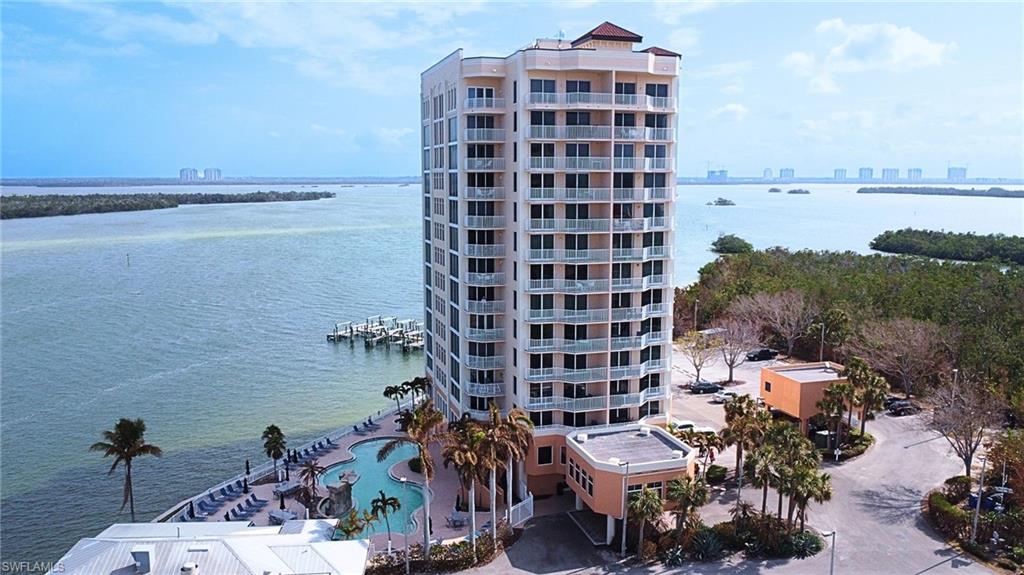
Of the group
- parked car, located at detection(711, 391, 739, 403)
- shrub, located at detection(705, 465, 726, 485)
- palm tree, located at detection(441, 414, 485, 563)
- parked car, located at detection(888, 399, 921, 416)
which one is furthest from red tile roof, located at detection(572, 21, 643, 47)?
parked car, located at detection(888, 399, 921, 416)

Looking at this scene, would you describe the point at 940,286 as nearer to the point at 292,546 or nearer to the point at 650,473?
the point at 650,473

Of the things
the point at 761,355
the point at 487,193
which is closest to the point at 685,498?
the point at 487,193

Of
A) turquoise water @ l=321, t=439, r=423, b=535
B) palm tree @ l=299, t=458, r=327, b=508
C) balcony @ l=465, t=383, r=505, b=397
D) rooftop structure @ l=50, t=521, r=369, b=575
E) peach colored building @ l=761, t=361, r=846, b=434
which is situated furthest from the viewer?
peach colored building @ l=761, t=361, r=846, b=434

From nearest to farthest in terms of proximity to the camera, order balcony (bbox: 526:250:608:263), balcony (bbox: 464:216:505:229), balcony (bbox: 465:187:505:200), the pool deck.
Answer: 1. the pool deck
2. balcony (bbox: 526:250:608:263)
3. balcony (bbox: 465:187:505:200)
4. balcony (bbox: 464:216:505:229)

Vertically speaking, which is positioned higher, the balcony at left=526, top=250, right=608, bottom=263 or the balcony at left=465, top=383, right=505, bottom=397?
the balcony at left=526, top=250, right=608, bottom=263

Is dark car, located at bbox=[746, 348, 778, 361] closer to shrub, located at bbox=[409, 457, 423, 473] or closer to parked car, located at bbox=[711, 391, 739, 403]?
parked car, located at bbox=[711, 391, 739, 403]

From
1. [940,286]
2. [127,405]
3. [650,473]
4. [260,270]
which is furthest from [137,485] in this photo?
[260,270]

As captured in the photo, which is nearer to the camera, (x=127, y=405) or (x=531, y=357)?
(x=531, y=357)
